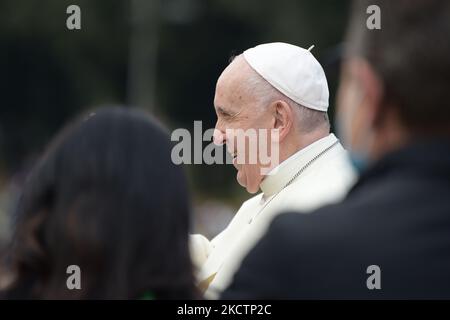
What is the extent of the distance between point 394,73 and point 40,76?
132 feet

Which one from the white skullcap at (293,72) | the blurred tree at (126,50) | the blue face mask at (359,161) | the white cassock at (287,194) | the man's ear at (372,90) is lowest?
the blue face mask at (359,161)

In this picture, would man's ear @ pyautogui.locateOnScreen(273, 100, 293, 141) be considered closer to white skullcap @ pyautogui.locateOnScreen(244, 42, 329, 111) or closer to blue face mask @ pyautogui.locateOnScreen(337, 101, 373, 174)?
white skullcap @ pyautogui.locateOnScreen(244, 42, 329, 111)

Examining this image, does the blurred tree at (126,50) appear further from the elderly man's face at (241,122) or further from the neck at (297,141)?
the neck at (297,141)

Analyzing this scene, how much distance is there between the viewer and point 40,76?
41.7 meters

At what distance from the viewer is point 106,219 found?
8.28 feet

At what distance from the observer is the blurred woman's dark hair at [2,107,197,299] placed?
8.30ft

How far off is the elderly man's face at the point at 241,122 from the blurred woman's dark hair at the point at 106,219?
7.61ft

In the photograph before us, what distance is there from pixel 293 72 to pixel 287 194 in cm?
70

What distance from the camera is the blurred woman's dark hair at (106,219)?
8.30ft

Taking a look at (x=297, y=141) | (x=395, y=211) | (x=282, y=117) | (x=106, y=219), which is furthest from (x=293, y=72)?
(x=395, y=211)

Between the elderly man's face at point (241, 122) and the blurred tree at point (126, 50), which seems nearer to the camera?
the elderly man's face at point (241, 122)

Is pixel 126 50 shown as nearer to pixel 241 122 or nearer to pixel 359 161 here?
pixel 241 122

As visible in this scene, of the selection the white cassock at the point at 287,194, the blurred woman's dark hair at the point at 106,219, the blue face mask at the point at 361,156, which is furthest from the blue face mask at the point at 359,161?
the white cassock at the point at 287,194

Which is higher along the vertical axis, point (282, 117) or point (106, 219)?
point (282, 117)
